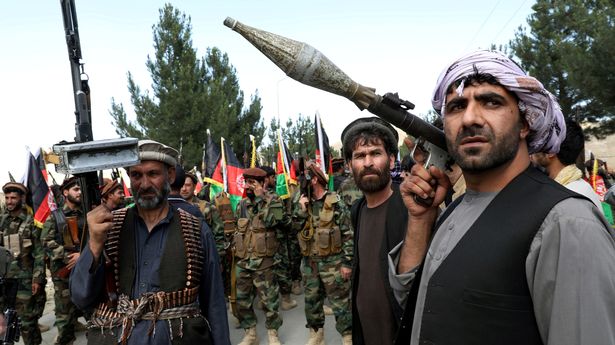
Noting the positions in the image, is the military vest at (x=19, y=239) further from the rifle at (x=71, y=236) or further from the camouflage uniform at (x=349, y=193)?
the camouflage uniform at (x=349, y=193)

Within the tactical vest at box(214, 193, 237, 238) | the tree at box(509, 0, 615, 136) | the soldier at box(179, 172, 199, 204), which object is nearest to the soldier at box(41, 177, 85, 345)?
the soldier at box(179, 172, 199, 204)

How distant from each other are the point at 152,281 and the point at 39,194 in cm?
562

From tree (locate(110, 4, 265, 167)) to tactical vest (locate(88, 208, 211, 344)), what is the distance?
22.8m

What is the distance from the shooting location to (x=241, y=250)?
21.1ft

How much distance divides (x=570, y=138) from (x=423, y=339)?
2.68 m

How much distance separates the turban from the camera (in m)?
1.54

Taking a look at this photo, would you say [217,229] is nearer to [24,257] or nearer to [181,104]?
[24,257]

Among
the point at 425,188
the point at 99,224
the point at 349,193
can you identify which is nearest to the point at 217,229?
the point at 349,193

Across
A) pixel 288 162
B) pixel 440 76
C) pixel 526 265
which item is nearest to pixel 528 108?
pixel 440 76

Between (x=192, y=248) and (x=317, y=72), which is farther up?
(x=317, y=72)

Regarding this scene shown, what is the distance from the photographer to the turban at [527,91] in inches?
60.4

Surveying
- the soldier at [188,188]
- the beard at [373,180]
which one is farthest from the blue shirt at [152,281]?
the soldier at [188,188]

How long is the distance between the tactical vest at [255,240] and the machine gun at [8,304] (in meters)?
3.25

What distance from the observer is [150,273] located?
2.70 metres
